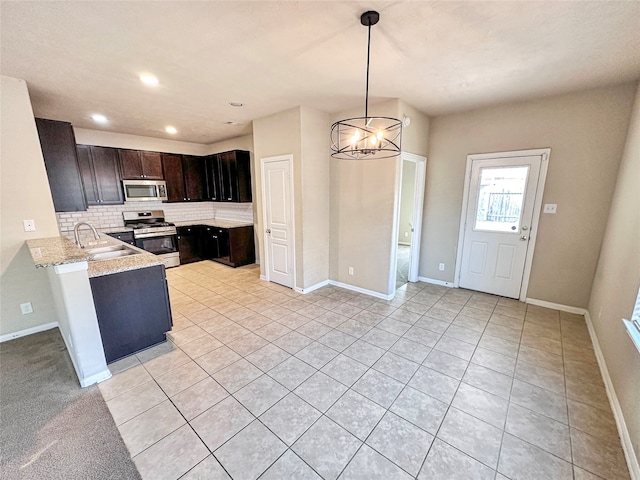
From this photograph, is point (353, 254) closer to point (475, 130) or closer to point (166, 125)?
point (475, 130)

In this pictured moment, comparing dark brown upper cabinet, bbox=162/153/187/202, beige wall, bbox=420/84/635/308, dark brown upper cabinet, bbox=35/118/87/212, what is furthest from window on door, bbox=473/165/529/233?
dark brown upper cabinet, bbox=162/153/187/202

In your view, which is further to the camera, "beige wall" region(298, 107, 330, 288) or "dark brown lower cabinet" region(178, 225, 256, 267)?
"dark brown lower cabinet" region(178, 225, 256, 267)

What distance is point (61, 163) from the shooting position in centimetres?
330

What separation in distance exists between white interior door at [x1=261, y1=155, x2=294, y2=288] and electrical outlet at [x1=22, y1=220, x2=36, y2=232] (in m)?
2.65

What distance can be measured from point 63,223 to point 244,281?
10.7ft

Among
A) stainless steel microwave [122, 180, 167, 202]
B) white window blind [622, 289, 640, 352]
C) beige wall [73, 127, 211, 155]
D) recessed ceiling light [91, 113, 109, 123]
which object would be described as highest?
recessed ceiling light [91, 113, 109, 123]

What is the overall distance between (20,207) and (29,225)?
20 centimetres

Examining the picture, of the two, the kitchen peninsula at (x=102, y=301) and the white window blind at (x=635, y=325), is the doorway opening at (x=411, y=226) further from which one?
the kitchen peninsula at (x=102, y=301)

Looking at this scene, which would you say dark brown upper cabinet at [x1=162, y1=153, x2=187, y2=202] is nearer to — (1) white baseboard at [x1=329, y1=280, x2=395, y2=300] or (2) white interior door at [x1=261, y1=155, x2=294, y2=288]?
(2) white interior door at [x1=261, y1=155, x2=294, y2=288]

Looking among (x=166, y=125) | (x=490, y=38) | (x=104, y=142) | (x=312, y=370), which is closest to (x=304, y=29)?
(x=490, y=38)

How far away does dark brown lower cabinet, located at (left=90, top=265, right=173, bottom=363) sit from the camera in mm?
2266

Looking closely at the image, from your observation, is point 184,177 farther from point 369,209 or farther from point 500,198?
point 500,198

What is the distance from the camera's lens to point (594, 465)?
Result: 1.49m

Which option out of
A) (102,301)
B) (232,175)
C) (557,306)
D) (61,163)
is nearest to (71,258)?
(102,301)
